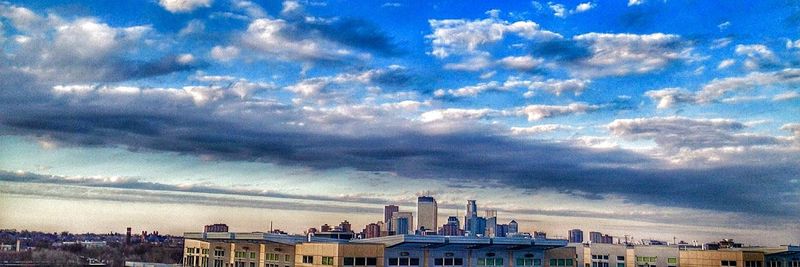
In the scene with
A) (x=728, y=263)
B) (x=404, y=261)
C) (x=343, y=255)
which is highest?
(x=343, y=255)

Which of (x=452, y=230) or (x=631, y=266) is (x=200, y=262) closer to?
(x=452, y=230)

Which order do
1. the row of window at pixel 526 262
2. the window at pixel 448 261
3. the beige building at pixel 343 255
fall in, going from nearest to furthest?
the beige building at pixel 343 255
the window at pixel 448 261
the row of window at pixel 526 262

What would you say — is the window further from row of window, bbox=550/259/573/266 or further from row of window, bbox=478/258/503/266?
row of window, bbox=550/259/573/266

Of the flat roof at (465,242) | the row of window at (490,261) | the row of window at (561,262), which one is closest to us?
the flat roof at (465,242)

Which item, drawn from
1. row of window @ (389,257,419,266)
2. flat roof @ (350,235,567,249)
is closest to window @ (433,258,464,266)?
flat roof @ (350,235,567,249)

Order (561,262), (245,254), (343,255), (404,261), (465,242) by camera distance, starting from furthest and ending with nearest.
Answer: (245,254) → (561,262) → (465,242) → (404,261) → (343,255)

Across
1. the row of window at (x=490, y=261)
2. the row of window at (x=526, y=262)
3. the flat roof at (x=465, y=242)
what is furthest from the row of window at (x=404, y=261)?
the row of window at (x=526, y=262)

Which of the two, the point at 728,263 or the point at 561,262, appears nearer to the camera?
the point at 561,262

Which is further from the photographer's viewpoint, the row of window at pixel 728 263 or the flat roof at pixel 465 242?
the row of window at pixel 728 263

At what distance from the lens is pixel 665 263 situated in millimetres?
102500

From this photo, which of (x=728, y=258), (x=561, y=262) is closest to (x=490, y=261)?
(x=561, y=262)

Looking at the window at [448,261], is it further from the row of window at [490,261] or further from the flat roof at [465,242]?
the row of window at [490,261]

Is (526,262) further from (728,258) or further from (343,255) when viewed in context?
(728,258)

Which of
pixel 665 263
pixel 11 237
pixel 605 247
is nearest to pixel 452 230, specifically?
pixel 605 247
